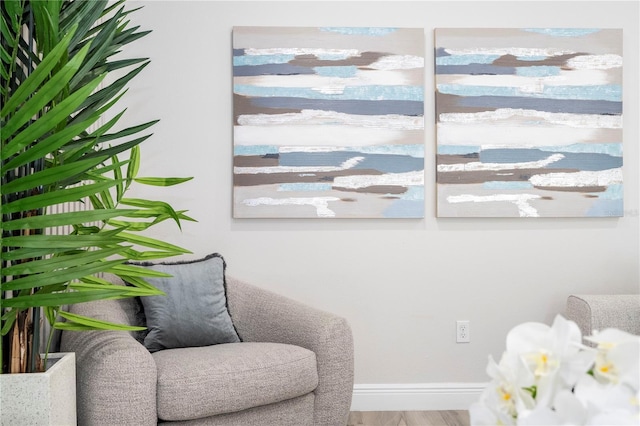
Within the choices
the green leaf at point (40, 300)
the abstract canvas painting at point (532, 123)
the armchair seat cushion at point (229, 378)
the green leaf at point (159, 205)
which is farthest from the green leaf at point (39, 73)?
the abstract canvas painting at point (532, 123)

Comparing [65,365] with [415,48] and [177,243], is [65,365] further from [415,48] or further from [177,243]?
[415,48]

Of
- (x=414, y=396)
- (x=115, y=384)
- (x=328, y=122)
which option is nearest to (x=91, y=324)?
(x=115, y=384)

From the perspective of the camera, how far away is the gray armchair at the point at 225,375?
209cm

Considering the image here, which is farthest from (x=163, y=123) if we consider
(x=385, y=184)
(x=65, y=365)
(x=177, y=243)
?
(x=65, y=365)

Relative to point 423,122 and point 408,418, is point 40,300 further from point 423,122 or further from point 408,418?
point 423,122

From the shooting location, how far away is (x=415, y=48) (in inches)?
129

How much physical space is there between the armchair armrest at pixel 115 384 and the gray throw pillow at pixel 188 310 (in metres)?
0.51

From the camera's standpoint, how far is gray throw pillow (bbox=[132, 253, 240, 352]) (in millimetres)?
2727

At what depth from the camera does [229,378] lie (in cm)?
229

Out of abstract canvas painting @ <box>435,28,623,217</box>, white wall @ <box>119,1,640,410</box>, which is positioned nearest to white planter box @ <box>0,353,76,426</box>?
white wall @ <box>119,1,640,410</box>

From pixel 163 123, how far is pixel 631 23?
2.45 metres

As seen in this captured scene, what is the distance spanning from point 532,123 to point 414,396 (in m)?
1.51

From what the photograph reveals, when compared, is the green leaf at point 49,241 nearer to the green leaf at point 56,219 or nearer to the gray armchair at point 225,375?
the green leaf at point 56,219

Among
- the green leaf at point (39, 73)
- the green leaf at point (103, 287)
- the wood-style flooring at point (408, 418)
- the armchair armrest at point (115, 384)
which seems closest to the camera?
the green leaf at point (39, 73)
